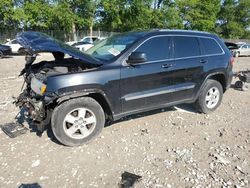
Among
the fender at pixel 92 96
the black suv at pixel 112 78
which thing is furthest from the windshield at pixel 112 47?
the fender at pixel 92 96

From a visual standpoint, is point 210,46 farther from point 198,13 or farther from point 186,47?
point 198,13

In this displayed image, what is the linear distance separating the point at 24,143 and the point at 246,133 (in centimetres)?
400

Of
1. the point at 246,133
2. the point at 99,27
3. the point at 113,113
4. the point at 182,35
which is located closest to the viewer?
the point at 113,113

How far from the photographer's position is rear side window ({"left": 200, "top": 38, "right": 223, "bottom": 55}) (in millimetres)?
5586

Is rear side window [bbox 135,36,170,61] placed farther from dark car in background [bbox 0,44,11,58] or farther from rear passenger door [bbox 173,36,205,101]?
dark car in background [bbox 0,44,11,58]

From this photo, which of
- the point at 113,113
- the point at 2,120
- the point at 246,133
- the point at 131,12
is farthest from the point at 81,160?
the point at 131,12

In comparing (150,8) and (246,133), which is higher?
(150,8)

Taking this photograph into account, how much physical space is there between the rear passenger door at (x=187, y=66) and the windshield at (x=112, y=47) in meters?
0.95

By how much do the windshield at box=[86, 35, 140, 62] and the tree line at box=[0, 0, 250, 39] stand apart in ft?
89.8

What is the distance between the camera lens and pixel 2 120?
17.5ft

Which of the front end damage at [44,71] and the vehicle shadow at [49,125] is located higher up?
the front end damage at [44,71]

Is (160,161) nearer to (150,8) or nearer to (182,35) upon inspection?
(182,35)

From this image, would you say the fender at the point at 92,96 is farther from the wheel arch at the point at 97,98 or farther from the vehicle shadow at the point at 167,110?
the vehicle shadow at the point at 167,110

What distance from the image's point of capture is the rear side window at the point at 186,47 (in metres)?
5.10
